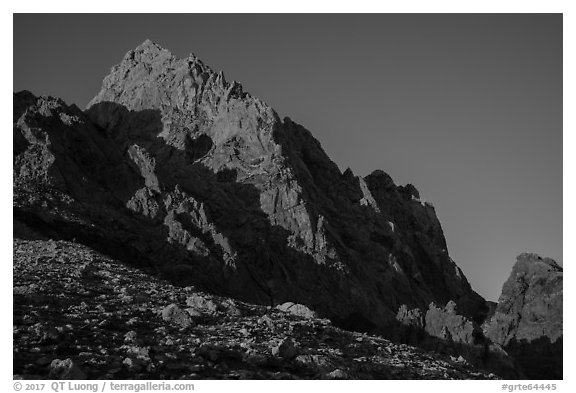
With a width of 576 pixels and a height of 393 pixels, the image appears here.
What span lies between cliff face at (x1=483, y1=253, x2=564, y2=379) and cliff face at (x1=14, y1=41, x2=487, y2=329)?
34.8ft

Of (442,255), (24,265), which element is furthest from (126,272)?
(442,255)

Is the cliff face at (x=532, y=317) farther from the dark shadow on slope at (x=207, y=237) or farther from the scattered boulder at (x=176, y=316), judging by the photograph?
the scattered boulder at (x=176, y=316)

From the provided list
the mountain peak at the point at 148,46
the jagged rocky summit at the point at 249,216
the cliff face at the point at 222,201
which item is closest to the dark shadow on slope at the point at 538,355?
the jagged rocky summit at the point at 249,216

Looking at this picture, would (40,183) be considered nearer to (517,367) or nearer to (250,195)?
(250,195)

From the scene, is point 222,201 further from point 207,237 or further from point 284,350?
point 284,350

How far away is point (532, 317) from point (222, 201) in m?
33.2

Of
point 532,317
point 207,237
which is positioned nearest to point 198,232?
point 207,237

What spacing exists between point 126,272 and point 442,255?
64.4m

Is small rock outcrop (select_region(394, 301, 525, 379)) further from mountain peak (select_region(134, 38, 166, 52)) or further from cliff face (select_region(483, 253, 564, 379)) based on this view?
mountain peak (select_region(134, 38, 166, 52))

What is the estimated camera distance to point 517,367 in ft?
190

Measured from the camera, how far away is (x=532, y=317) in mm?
65875

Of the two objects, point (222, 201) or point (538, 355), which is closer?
point (538, 355)

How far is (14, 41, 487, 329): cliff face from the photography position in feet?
217

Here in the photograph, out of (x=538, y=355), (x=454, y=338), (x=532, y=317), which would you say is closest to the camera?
(x=454, y=338)
